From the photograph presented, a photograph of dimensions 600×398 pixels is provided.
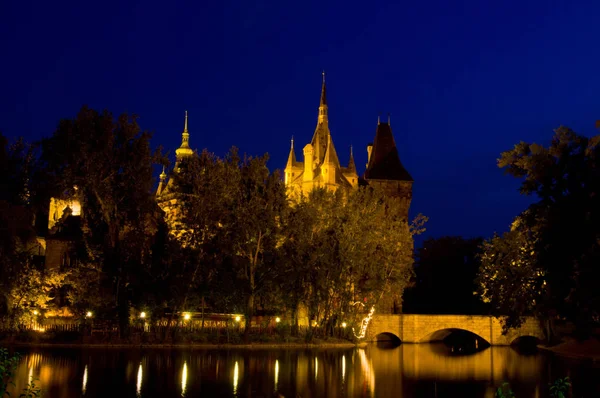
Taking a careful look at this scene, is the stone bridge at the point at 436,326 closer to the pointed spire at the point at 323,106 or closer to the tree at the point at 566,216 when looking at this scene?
the tree at the point at 566,216

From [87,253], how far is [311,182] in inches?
1621

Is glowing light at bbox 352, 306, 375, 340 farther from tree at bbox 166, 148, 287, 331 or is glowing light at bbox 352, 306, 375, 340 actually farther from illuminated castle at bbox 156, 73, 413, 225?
illuminated castle at bbox 156, 73, 413, 225

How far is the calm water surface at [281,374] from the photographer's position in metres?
25.6

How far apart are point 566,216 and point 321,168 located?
57843 millimetres

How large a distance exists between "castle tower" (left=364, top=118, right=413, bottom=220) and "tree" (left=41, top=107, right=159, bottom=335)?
44294 millimetres

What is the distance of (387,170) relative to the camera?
88.3m

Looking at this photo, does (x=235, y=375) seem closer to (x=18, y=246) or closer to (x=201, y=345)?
(x=201, y=345)

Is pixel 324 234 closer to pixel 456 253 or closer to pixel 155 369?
pixel 155 369

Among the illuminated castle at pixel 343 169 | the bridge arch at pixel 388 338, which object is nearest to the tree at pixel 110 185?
the bridge arch at pixel 388 338

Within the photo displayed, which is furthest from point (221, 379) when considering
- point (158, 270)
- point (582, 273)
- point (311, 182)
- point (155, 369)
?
point (311, 182)

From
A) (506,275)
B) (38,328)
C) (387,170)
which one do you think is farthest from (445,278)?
(38,328)

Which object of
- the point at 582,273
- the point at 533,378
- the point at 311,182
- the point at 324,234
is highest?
the point at 311,182

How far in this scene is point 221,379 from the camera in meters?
28.5

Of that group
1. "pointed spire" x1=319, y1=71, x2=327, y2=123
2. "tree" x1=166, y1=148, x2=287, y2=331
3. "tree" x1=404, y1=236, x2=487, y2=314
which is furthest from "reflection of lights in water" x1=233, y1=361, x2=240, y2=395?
"pointed spire" x1=319, y1=71, x2=327, y2=123
